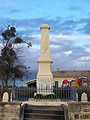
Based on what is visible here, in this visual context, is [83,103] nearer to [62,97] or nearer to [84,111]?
[84,111]

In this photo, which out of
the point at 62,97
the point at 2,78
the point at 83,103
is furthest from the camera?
the point at 2,78

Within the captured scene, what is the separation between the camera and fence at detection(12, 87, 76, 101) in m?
20.7

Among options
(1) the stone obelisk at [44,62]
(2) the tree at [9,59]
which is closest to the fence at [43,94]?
(1) the stone obelisk at [44,62]

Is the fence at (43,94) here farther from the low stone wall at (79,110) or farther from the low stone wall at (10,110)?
the low stone wall at (79,110)

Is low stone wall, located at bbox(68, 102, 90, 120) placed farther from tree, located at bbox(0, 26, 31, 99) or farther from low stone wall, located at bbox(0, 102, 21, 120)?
tree, located at bbox(0, 26, 31, 99)

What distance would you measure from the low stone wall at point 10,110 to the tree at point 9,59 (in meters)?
14.5

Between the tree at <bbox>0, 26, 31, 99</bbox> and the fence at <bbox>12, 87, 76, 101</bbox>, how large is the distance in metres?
11.0

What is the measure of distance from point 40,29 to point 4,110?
861 centimetres

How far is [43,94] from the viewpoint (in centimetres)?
2133

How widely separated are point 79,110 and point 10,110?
352cm

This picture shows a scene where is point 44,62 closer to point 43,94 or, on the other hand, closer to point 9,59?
point 43,94

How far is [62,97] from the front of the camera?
21.0 meters

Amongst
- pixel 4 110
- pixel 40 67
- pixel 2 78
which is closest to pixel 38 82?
pixel 40 67

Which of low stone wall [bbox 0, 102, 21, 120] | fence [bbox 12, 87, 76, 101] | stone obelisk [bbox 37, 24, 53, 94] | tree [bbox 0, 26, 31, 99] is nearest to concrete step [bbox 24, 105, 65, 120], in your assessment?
low stone wall [bbox 0, 102, 21, 120]
